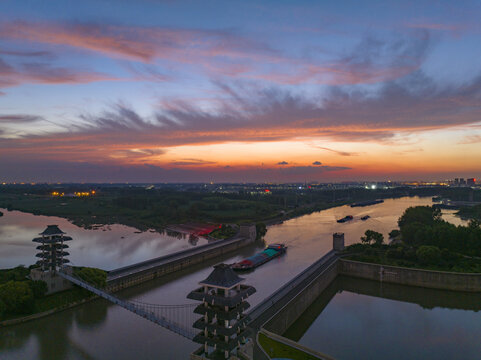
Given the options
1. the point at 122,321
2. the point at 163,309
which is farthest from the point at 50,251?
the point at 163,309

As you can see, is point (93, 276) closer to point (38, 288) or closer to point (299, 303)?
point (38, 288)

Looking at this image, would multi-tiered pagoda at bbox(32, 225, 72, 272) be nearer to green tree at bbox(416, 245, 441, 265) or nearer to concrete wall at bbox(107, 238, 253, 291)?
concrete wall at bbox(107, 238, 253, 291)

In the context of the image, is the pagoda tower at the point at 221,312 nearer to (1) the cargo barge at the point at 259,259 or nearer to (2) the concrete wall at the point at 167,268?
(2) the concrete wall at the point at 167,268

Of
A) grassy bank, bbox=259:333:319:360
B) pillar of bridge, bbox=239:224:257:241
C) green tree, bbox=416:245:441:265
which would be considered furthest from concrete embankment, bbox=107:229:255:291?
green tree, bbox=416:245:441:265

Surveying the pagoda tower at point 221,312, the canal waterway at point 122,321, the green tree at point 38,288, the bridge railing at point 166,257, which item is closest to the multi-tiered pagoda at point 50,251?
the green tree at point 38,288

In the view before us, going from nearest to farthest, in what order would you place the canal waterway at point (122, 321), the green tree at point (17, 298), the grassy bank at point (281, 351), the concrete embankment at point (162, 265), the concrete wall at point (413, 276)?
1. the grassy bank at point (281, 351)
2. the canal waterway at point (122, 321)
3. the green tree at point (17, 298)
4. the concrete wall at point (413, 276)
5. the concrete embankment at point (162, 265)
